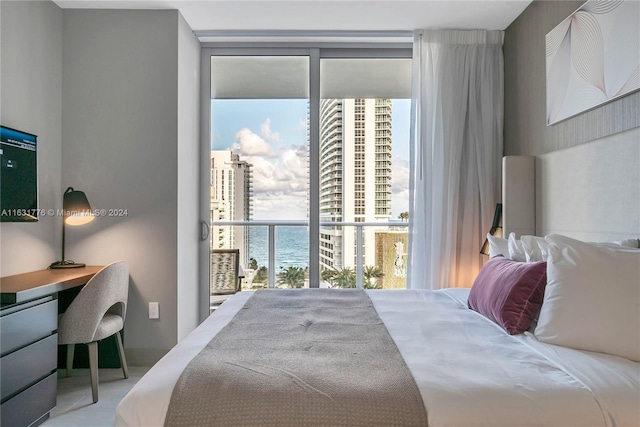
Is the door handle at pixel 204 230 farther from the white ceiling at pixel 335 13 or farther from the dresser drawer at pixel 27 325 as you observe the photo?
the white ceiling at pixel 335 13

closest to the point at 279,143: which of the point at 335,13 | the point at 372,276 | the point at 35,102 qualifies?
the point at 335,13

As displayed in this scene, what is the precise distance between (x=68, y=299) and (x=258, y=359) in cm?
236

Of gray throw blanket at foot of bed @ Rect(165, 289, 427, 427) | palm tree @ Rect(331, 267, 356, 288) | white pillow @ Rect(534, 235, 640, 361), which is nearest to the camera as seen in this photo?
gray throw blanket at foot of bed @ Rect(165, 289, 427, 427)

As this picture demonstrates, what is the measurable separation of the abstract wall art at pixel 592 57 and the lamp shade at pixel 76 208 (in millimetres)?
3229

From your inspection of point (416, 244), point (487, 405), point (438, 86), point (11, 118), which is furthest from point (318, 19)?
point (487, 405)

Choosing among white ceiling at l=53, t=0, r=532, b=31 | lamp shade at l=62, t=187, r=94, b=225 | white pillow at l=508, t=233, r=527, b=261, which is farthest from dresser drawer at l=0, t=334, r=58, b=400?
white pillow at l=508, t=233, r=527, b=261

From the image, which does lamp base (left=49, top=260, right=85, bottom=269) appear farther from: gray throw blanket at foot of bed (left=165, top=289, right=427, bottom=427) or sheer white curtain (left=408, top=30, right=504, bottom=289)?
sheer white curtain (left=408, top=30, right=504, bottom=289)

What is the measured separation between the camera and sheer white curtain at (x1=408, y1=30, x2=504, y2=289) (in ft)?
12.2

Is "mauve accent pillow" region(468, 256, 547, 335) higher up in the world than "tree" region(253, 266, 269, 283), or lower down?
higher up

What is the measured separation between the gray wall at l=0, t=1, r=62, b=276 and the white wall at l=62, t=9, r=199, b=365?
116 mm

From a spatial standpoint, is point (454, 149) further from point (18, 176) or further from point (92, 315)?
point (18, 176)

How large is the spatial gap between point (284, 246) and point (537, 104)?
2.43 metres

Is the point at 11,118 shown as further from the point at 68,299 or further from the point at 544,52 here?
the point at 544,52

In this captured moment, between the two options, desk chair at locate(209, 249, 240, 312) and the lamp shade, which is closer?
the lamp shade
